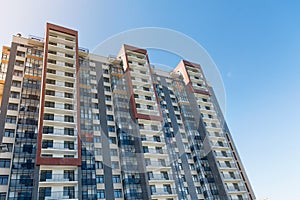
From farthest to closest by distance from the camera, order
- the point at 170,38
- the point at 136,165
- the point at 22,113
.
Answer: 1. the point at 136,165
2. the point at 22,113
3. the point at 170,38

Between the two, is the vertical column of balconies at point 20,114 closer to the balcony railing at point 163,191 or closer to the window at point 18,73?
the window at point 18,73

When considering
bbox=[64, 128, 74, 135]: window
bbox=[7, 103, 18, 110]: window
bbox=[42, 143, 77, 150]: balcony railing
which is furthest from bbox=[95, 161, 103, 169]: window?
bbox=[7, 103, 18, 110]: window

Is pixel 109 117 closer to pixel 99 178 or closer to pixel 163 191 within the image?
pixel 99 178

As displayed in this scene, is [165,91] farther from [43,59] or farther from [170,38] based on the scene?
[170,38]

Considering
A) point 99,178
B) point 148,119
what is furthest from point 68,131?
point 148,119

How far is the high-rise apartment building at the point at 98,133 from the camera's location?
66.9 feet

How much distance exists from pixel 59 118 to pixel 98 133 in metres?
4.74

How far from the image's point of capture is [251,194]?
3344cm

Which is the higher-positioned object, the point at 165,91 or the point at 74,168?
the point at 165,91

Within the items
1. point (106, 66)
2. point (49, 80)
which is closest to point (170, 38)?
point (49, 80)

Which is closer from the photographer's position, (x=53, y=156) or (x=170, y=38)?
(x=170, y=38)

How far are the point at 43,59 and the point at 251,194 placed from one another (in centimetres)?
3544

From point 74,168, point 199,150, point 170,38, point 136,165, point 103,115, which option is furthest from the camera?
point 199,150

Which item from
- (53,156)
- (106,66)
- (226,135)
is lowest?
(53,156)
